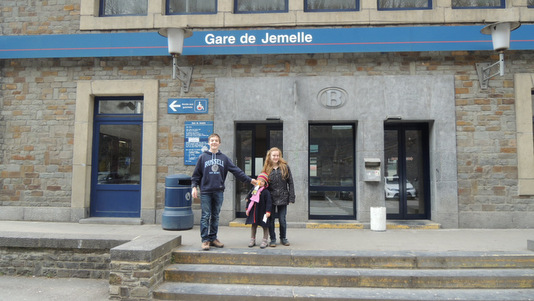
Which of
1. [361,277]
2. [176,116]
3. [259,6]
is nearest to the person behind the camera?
[361,277]

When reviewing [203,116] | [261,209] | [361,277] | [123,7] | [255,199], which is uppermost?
[123,7]

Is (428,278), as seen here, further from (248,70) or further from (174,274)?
(248,70)

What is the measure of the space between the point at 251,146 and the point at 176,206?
240 cm

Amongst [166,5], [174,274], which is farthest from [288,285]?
[166,5]

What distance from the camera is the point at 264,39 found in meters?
7.94

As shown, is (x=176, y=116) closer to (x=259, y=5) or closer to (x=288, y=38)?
(x=288, y=38)

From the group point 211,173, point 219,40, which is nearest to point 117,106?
point 219,40

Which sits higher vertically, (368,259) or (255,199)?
(255,199)

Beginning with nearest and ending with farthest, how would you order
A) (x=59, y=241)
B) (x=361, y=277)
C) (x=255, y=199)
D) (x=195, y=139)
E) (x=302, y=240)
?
(x=361, y=277) < (x=59, y=241) < (x=255, y=199) < (x=302, y=240) < (x=195, y=139)

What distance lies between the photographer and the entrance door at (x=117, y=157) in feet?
27.6

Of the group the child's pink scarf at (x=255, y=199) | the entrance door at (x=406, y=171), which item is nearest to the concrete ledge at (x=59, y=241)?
the child's pink scarf at (x=255, y=199)

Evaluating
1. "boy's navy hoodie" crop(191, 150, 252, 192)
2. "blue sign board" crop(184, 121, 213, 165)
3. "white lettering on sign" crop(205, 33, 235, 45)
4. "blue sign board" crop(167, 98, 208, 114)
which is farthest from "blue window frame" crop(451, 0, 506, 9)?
"boy's navy hoodie" crop(191, 150, 252, 192)

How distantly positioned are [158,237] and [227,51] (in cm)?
466

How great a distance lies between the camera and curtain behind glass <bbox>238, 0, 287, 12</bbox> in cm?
842
